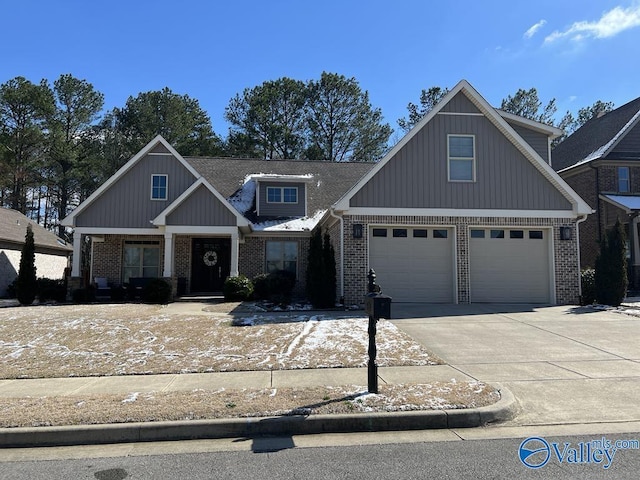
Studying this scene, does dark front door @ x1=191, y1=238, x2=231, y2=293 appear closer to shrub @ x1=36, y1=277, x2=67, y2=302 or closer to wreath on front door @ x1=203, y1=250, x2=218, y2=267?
wreath on front door @ x1=203, y1=250, x2=218, y2=267

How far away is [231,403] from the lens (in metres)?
5.61

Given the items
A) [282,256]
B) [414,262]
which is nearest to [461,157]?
[414,262]

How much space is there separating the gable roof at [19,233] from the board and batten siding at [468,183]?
17500mm

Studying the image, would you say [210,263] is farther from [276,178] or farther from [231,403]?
[231,403]

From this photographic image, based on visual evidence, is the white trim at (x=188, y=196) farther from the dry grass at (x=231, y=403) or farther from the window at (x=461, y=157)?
the dry grass at (x=231, y=403)

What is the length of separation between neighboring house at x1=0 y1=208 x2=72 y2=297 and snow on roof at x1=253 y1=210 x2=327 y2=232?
11452 millimetres

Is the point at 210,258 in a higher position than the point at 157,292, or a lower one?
higher

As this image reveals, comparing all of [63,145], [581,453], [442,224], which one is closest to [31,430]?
[581,453]

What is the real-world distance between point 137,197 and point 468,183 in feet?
42.2

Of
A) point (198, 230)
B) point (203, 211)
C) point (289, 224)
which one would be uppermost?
point (203, 211)

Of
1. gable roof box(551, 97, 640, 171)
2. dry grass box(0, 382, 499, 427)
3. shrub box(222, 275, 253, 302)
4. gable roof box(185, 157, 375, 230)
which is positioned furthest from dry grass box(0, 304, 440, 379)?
gable roof box(551, 97, 640, 171)

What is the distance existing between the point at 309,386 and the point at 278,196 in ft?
46.5

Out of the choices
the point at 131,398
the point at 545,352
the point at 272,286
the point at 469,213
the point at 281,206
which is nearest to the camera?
the point at 131,398

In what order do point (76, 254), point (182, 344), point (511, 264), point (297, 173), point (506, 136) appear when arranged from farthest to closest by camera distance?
point (297, 173), point (76, 254), point (511, 264), point (506, 136), point (182, 344)
